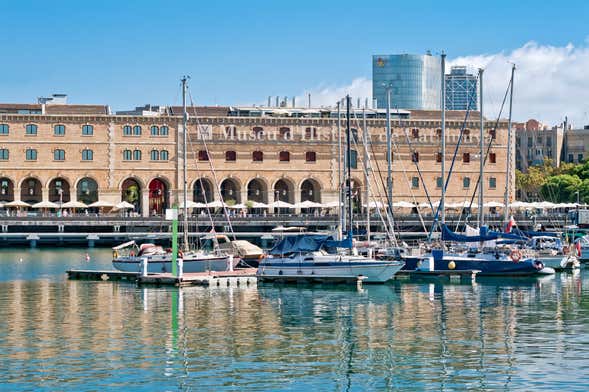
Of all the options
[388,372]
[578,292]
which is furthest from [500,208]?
[388,372]

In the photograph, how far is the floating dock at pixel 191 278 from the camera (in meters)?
54.0

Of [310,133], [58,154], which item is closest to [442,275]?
[310,133]

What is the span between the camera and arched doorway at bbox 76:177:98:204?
341 ft

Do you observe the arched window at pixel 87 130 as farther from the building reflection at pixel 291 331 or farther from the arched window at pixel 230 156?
the building reflection at pixel 291 331

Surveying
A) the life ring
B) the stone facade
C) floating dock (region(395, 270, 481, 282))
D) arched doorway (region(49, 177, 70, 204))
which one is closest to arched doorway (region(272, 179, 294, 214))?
the stone facade

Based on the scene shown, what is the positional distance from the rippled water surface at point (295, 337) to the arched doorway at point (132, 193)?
161 feet

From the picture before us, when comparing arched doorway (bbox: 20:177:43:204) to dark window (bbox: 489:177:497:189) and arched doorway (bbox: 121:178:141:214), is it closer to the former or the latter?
arched doorway (bbox: 121:178:141:214)

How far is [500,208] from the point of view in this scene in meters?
107

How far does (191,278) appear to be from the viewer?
54.1 meters

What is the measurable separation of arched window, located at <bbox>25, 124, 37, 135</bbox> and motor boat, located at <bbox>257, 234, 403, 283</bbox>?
49345mm

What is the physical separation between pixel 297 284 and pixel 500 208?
182 ft

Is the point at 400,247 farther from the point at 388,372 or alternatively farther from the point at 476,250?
the point at 388,372

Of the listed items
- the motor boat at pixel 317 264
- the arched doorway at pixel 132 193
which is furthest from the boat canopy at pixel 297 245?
the arched doorway at pixel 132 193

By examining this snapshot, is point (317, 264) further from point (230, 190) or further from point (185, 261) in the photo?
point (230, 190)
